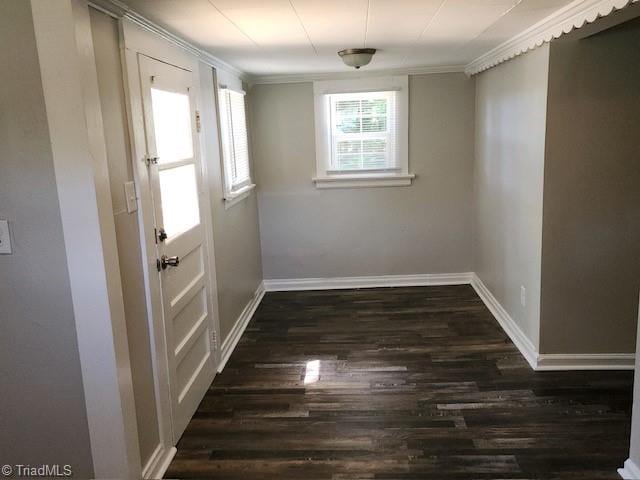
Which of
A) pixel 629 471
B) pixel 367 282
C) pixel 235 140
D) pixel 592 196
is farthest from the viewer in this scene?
pixel 367 282

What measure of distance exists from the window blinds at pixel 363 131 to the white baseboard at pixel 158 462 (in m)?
2.99

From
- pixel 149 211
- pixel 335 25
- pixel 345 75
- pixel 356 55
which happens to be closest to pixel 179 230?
pixel 149 211

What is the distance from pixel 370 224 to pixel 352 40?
2.18m

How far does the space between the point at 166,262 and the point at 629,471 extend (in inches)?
86.7

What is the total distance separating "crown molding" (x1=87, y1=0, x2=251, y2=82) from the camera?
187cm

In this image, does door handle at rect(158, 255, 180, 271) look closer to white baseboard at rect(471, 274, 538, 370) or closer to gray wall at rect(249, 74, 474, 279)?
white baseboard at rect(471, 274, 538, 370)

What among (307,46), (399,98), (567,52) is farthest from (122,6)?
(399,98)

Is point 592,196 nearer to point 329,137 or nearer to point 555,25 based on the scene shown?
point 555,25

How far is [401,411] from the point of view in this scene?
2.74 metres

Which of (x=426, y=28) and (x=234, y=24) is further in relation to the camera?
(x=426, y=28)

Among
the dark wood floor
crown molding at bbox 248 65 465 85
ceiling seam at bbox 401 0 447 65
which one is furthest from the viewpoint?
crown molding at bbox 248 65 465 85

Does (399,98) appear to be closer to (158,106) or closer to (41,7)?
(158,106)

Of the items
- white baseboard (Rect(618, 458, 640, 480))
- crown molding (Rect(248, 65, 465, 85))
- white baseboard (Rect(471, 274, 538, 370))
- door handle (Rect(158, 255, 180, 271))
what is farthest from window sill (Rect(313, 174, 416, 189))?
white baseboard (Rect(618, 458, 640, 480))

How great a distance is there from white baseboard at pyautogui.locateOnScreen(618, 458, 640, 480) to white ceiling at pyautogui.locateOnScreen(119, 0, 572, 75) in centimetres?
197
